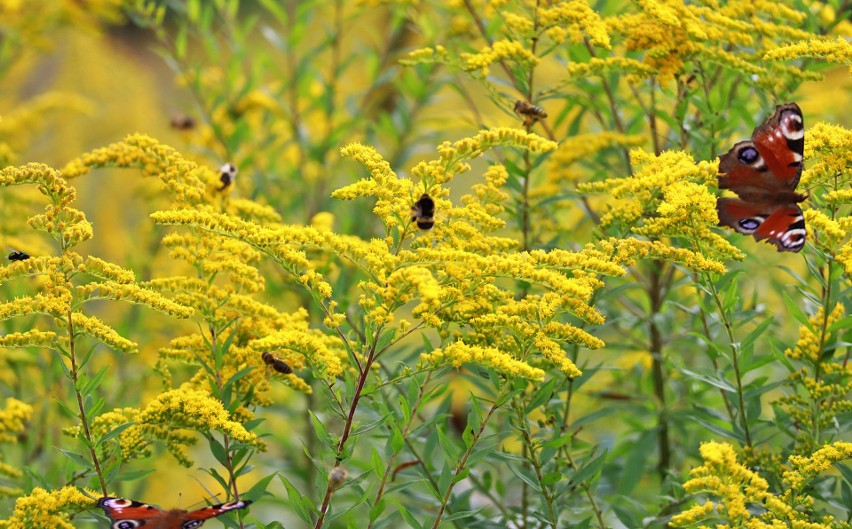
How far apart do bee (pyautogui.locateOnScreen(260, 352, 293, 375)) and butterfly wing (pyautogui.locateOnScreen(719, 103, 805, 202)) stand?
4.56ft

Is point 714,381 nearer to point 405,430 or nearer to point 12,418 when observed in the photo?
point 405,430

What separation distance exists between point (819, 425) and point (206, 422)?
181 cm

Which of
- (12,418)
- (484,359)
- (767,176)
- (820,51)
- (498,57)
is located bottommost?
(12,418)

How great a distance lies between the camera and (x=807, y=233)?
275 cm

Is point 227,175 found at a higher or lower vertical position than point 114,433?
higher

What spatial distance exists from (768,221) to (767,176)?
0.63 feet

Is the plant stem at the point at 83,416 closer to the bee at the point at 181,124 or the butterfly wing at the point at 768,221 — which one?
the butterfly wing at the point at 768,221

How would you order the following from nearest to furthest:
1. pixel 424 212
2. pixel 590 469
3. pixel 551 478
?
pixel 424 212, pixel 551 478, pixel 590 469

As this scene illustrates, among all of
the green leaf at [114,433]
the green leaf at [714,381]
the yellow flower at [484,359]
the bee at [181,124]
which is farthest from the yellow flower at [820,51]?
the bee at [181,124]

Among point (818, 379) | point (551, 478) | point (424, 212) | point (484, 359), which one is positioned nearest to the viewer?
point (484, 359)

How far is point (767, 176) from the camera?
277cm

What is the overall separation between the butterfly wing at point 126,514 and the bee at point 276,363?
562 mm

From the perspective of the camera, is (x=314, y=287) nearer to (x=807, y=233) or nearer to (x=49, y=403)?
(x=807, y=233)

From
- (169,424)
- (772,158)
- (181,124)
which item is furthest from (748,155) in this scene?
(181,124)
